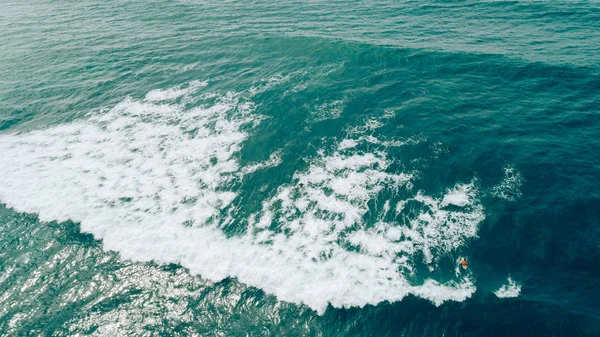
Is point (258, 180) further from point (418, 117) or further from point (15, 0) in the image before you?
point (15, 0)

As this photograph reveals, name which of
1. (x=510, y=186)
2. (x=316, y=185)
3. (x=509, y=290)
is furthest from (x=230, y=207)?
(x=510, y=186)

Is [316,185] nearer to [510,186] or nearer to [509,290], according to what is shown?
[509,290]

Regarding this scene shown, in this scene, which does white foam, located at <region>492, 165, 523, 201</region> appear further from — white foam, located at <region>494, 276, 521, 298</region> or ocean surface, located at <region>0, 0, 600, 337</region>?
white foam, located at <region>494, 276, 521, 298</region>

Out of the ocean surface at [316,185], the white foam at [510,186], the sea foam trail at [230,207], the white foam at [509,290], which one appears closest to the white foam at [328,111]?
the ocean surface at [316,185]

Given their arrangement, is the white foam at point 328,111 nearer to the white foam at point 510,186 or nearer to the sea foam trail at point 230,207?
the sea foam trail at point 230,207

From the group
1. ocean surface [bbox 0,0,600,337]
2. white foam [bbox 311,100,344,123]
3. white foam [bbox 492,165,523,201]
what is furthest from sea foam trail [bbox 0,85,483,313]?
white foam [bbox 311,100,344,123]

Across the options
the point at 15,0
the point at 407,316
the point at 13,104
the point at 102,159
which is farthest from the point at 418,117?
the point at 15,0
